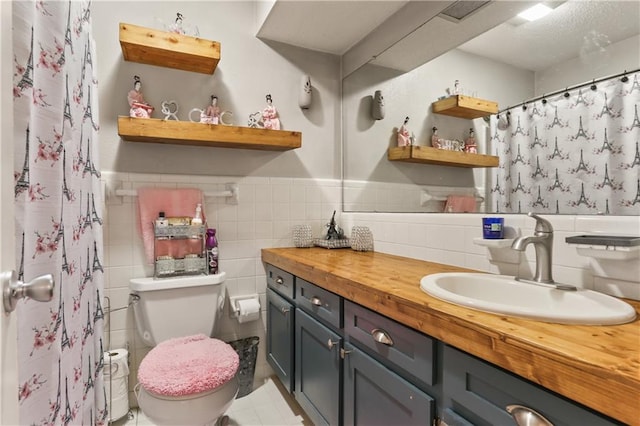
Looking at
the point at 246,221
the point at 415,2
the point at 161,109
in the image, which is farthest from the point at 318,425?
the point at 415,2

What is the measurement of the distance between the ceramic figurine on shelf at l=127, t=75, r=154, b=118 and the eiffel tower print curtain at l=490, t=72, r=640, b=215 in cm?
166

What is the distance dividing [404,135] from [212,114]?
3.59ft

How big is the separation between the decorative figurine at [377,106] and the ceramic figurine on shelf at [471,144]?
0.72 m

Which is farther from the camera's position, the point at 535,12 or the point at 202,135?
the point at 202,135

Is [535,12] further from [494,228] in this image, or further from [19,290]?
[19,290]

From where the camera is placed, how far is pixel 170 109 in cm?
187

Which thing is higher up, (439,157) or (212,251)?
(439,157)

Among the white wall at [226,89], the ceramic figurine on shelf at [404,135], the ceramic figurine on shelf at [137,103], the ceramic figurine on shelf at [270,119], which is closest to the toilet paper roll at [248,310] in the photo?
the white wall at [226,89]

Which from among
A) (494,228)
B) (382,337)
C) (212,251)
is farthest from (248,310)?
(494,228)

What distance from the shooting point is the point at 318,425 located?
4.68 ft

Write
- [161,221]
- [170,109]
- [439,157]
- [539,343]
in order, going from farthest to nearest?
[170,109] → [161,221] → [439,157] → [539,343]

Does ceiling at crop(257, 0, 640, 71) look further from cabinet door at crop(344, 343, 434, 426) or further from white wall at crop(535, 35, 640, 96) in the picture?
cabinet door at crop(344, 343, 434, 426)

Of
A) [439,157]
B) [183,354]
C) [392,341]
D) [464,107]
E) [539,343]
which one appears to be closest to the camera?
[539,343]

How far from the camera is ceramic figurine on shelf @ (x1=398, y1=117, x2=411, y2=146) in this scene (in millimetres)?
1898
